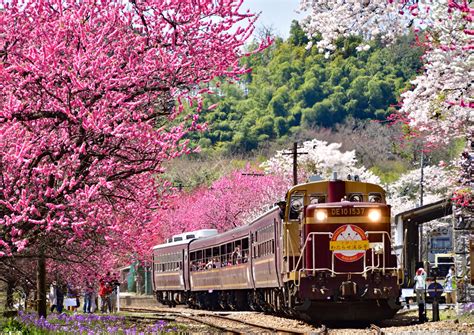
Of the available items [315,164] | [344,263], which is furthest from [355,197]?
[315,164]

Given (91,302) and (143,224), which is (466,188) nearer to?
(143,224)

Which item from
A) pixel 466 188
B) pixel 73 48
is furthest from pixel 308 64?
pixel 73 48

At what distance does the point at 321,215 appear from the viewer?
20219 millimetres

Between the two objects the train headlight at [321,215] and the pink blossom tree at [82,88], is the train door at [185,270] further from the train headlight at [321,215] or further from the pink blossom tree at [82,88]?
the pink blossom tree at [82,88]

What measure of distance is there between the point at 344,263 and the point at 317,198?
5.66 ft

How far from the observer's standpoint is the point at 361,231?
2017cm

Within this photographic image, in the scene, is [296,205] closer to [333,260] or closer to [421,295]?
[333,260]

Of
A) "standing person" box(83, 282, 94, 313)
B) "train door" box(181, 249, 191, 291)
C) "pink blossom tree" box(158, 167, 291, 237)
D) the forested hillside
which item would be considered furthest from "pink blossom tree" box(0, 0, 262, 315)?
the forested hillside

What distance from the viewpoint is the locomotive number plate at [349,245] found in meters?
20.1

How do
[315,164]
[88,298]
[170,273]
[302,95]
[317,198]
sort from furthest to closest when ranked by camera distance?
[302,95], [315,164], [170,273], [88,298], [317,198]

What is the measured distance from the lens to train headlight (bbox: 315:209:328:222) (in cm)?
Answer: 2020

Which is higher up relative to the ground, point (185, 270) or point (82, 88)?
point (82, 88)

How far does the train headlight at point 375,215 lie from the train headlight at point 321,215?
0.97 metres

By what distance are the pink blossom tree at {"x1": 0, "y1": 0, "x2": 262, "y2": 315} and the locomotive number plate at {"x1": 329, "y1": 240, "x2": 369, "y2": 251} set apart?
7.08 meters
